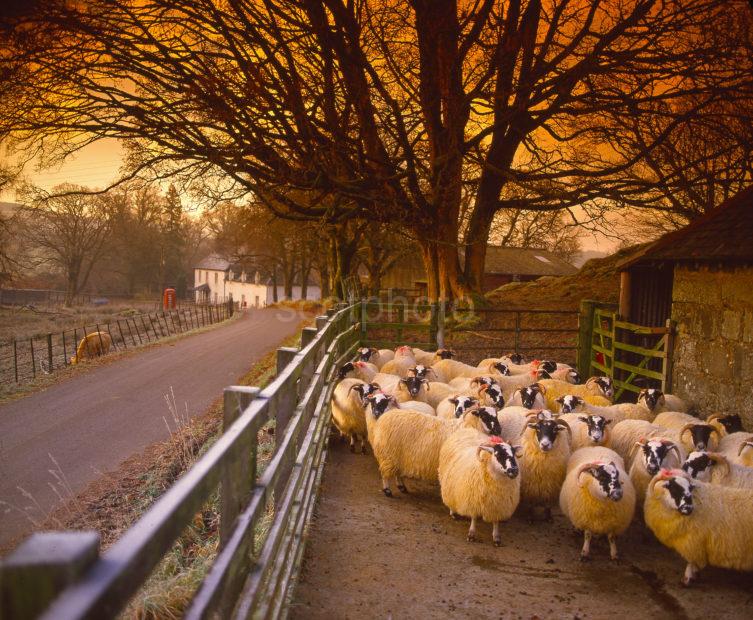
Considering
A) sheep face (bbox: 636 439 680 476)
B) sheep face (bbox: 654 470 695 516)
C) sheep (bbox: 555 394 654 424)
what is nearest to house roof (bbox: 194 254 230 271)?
sheep (bbox: 555 394 654 424)

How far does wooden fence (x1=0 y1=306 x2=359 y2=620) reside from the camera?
1023 mm

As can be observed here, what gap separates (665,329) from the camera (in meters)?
9.56

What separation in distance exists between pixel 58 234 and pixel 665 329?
60.0 m

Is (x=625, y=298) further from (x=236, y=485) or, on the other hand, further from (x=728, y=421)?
(x=236, y=485)

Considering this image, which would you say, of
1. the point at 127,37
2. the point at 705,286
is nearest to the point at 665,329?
the point at 705,286

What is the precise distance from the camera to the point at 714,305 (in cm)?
867

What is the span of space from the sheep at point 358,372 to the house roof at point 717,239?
16.9ft

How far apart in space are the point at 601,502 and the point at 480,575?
53.6 inches

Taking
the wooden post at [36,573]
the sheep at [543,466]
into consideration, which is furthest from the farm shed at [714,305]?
the wooden post at [36,573]

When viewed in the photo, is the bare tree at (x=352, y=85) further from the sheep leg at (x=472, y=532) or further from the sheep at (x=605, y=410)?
the sheep leg at (x=472, y=532)

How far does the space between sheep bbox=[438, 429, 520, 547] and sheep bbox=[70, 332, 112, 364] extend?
2084 centimetres

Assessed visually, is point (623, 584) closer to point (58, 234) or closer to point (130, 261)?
point (58, 234)

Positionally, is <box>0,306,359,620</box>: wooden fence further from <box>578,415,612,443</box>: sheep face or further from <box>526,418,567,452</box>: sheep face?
<box>578,415,612,443</box>: sheep face

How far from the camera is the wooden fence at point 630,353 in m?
9.62
